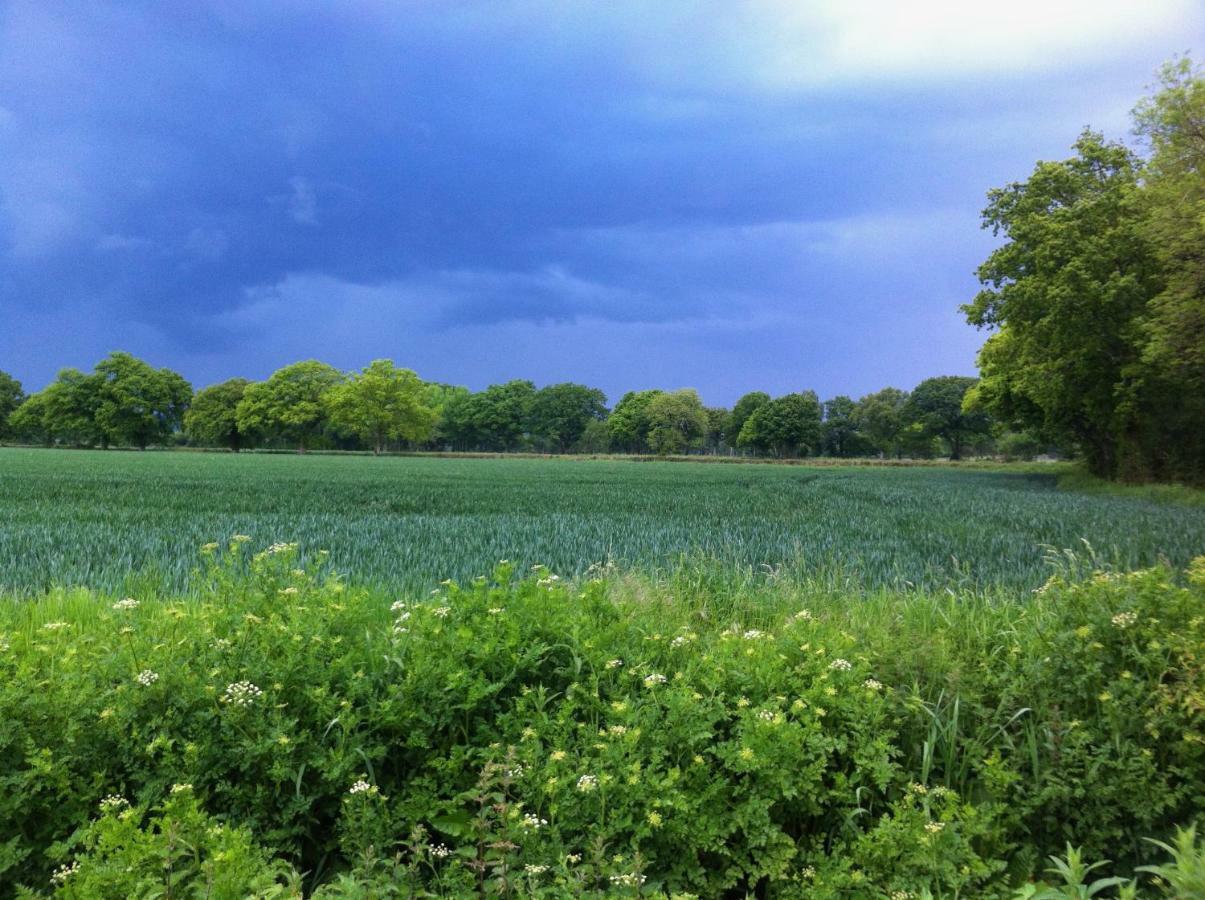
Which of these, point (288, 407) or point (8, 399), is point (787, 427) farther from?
point (8, 399)

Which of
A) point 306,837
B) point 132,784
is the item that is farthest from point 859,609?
point 132,784

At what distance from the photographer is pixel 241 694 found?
3053 mm

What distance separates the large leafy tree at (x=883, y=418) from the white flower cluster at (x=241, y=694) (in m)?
121

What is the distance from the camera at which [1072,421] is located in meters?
38.0

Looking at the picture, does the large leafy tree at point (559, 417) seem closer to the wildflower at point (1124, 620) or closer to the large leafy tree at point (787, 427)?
the large leafy tree at point (787, 427)

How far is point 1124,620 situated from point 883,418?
4834 inches

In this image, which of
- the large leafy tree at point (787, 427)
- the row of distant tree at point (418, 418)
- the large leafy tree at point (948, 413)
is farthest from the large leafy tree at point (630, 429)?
the large leafy tree at point (948, 413)

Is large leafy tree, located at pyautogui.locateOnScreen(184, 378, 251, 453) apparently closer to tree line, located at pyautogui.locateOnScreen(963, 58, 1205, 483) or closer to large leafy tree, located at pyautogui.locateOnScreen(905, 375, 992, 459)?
tree line, located at pyautogui.locateOnScreen(963, 58, 1205, 483)

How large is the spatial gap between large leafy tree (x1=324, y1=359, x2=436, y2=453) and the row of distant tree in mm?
201

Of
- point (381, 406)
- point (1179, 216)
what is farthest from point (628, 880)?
point (381, 406)

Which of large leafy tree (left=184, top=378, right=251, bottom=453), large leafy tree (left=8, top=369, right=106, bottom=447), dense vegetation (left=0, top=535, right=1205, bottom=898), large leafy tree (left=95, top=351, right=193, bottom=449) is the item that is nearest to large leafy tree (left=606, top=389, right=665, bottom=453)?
large leafy tree (left=184, top=378, right=251, bottom=453)

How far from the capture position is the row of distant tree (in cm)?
9925

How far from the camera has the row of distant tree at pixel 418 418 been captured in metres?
99.2

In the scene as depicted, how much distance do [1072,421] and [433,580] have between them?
42.2m
